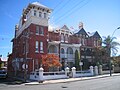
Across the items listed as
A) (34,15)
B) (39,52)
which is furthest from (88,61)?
(34,15)

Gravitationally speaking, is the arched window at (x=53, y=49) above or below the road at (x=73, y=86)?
above

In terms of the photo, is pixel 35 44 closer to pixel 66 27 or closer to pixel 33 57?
pixel 33 57

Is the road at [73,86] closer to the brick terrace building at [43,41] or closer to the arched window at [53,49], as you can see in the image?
the brick terrace building at [43,41]

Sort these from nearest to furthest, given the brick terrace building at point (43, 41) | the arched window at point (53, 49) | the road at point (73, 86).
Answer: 1. the road at point (73, 86)
2. the brick terrace building at point (43, 41)
3. the arched window at point (53, 49)

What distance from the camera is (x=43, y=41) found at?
35000 mm

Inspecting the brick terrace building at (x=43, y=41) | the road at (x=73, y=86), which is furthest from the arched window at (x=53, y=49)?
the road at (x=73, y=86)

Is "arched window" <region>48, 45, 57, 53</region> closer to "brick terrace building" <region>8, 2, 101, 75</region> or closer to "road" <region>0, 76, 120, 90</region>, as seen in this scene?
"brick terrace building" <region>8, 2, 101, 75</region>

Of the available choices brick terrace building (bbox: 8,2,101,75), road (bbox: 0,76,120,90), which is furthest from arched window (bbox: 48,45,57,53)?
road (bbox: 0,76,120,90)

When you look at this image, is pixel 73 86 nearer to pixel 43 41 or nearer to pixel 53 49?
pixel 43 41

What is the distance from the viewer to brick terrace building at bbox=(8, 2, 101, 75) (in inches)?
1316

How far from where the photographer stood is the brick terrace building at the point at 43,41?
3344 centimetres

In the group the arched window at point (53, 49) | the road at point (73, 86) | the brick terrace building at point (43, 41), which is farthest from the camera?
the arched window at point (53, 49)

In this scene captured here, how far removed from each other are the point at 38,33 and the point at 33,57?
510 centimetres

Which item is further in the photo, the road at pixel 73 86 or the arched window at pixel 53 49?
the arched window at pixel 53 49
